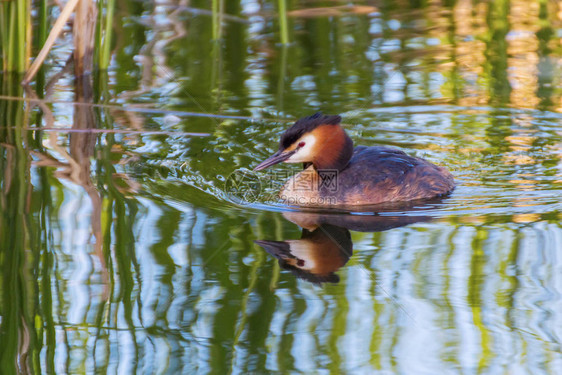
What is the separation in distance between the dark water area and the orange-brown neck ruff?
0.49 m

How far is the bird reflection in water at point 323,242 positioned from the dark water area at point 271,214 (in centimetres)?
2

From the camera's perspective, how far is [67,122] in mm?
7633

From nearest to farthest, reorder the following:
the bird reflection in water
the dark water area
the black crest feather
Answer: the dark water area < the bird reflection in water < the black crest feather

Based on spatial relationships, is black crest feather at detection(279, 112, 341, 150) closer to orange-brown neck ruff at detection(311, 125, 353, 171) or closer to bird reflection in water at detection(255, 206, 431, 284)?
orange-brown neck ruff at detection(311, 125, 353, 171)

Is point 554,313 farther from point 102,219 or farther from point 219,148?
point 219,148

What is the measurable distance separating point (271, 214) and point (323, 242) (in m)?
0.65

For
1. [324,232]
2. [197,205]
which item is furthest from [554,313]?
[197,205]

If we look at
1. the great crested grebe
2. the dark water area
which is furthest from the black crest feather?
the dark water area

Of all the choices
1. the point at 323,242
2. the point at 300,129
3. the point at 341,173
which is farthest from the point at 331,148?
the point at 323,242

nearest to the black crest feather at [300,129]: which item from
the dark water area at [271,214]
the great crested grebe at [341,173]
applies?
the great crested grebe at [341,173]

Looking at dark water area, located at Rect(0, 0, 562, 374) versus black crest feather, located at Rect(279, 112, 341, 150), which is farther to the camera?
black crest feather, located at Rect(279, 112, 341, 150)

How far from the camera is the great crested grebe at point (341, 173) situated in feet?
20.1

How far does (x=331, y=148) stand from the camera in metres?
6.29

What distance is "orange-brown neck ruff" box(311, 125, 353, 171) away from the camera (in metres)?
6.20
